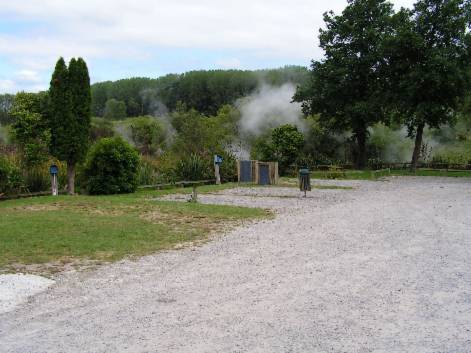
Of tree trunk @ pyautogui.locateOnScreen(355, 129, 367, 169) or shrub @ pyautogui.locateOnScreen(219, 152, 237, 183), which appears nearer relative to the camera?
shrub @ pyautogui.locateOnScreen(219, 152, 237, 183)

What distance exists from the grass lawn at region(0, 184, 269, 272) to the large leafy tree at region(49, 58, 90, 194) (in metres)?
1.60

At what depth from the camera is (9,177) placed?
15.0m

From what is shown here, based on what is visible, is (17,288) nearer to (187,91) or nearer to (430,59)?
(430,59)

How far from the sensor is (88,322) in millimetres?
4996

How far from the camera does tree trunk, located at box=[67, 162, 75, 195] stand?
16297mm

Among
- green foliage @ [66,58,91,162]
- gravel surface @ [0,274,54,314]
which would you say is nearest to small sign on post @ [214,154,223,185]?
green foliage @ [66,58,91,162]

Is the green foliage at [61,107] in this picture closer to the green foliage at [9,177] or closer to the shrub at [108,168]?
the green foliage at [9,177]

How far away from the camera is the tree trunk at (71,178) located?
16.3 m

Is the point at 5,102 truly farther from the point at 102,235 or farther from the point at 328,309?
the point at 328,309

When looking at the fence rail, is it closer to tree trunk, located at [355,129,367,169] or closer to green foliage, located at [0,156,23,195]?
green foliage, located at [0,156,23,195]

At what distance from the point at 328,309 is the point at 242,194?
12481 millimetres


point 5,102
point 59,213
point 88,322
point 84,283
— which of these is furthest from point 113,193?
point 5,102

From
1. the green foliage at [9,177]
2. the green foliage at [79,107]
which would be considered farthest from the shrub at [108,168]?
the green foliage at [9,177]

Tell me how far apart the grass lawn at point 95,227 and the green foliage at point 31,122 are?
2115 mm
